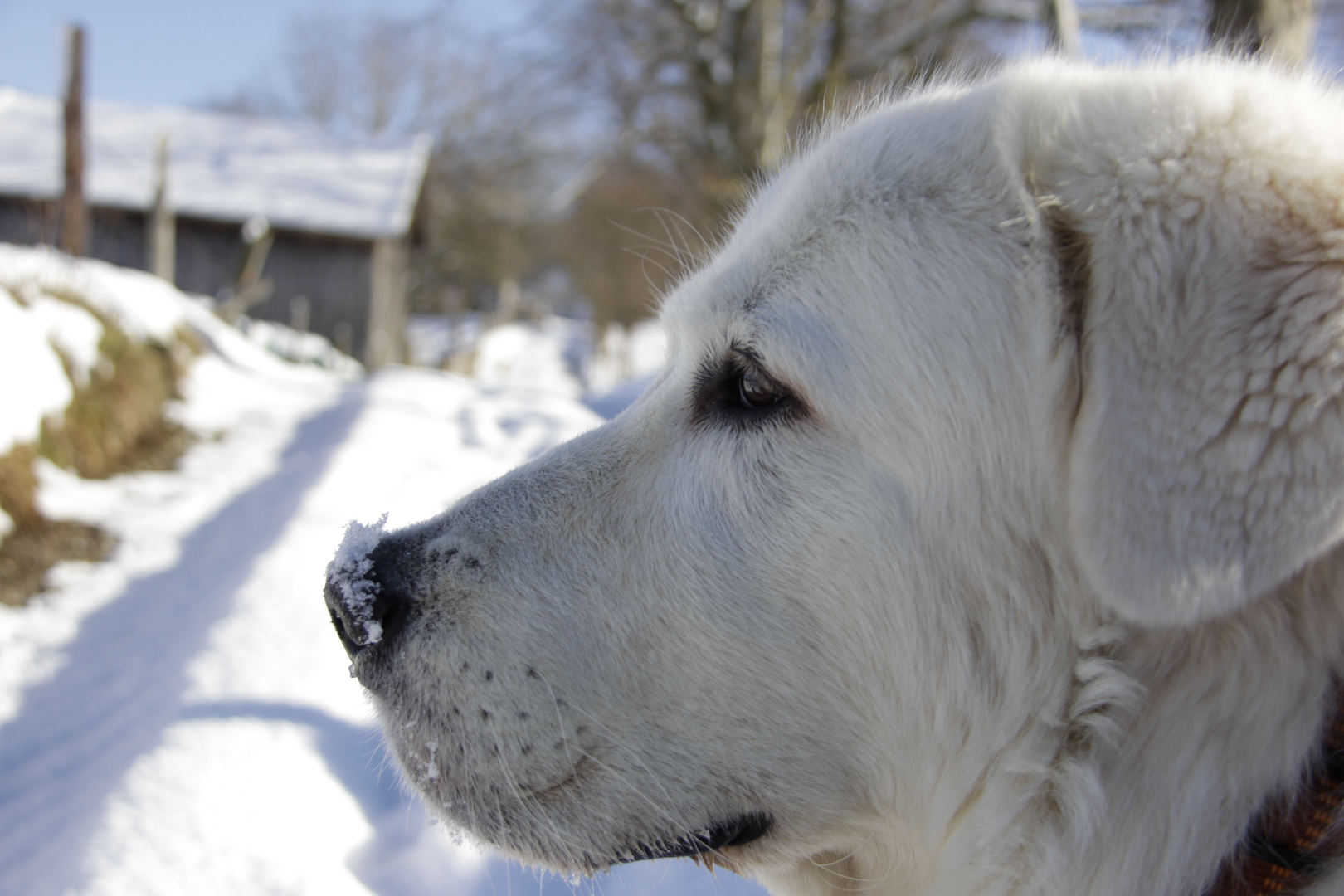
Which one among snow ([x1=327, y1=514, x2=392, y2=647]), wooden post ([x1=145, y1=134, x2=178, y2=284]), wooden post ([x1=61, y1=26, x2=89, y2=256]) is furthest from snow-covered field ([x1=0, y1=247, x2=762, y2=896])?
wooden post ([x1=145, y1=134, x2=178, y2=284])

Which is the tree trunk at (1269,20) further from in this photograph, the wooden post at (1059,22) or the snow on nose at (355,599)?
the snow on nose at (355,599)

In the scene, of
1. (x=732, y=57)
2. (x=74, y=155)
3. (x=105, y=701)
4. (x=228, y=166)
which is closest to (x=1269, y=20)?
(x=105, y=701)

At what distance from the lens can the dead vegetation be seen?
4.30 meters

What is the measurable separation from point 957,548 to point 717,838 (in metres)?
0.66

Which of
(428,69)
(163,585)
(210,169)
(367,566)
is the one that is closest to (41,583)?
(163,585)

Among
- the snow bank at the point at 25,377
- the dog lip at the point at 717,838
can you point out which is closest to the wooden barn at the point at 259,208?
the snow bank at the point at 25,377

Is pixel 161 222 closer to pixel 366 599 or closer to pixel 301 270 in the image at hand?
pixel 301 270

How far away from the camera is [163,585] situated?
417 cm

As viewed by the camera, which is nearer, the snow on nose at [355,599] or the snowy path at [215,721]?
the snow on nose at [355,599]

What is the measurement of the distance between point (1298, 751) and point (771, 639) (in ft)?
2.38

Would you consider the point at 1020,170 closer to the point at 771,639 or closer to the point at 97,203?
the point at 771,639

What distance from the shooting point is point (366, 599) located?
150 centimetres

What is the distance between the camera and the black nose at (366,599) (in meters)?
1.49

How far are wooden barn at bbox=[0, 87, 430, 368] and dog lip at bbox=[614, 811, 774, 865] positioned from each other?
69.0 feet
